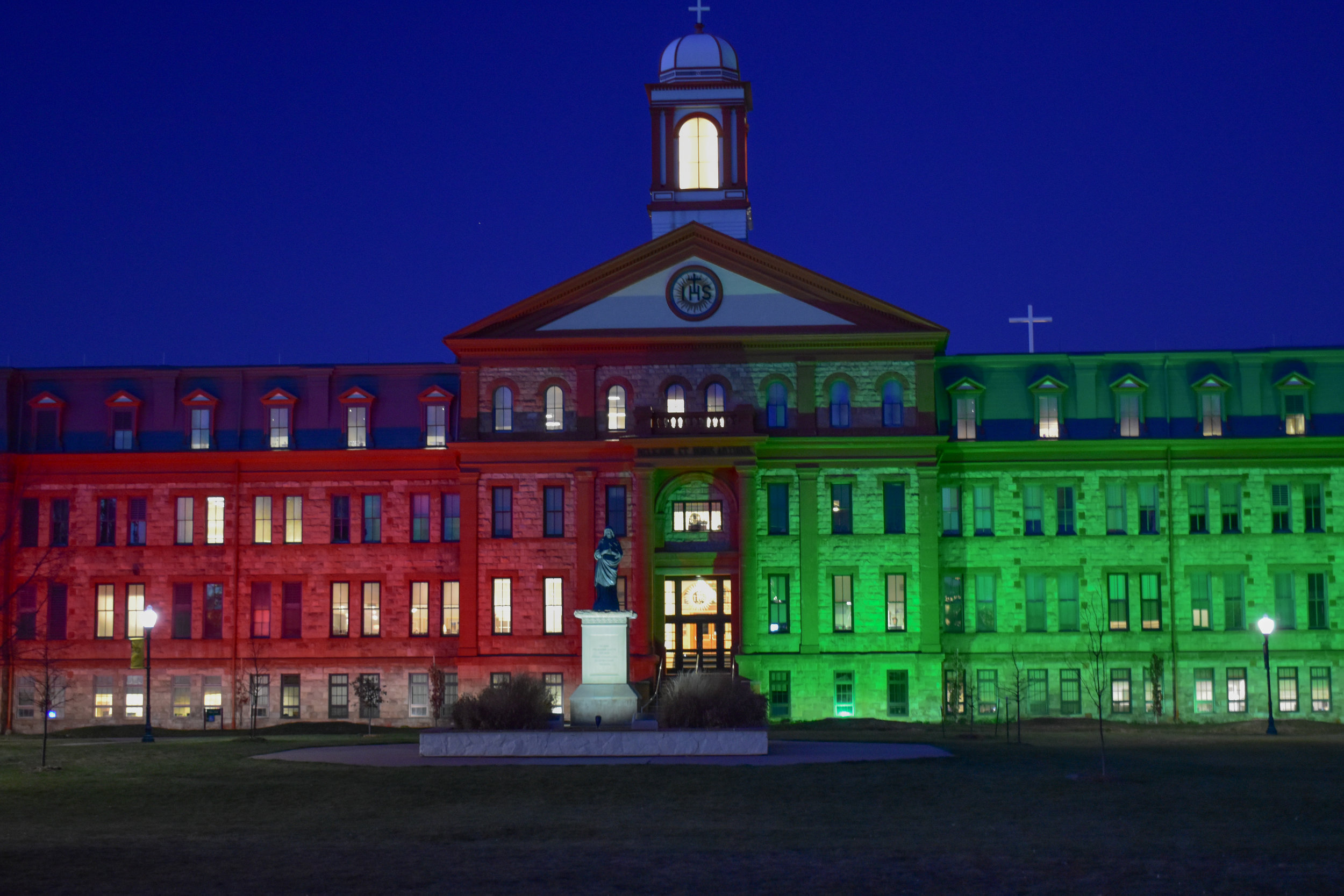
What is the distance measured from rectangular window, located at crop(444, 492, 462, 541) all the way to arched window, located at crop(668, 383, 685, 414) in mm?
9781

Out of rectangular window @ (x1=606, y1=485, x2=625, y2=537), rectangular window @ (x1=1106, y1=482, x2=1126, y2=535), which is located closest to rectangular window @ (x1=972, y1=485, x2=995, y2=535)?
rectangular window @ (x1=1106, y1=482, x2=1126, y2=535)

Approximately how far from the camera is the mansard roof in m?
58.6

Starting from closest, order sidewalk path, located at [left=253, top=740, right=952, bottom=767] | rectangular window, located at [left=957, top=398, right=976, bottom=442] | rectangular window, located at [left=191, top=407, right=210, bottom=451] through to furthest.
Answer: sidewalk path, located at [left=253, top=740, right=952, bottom=767] → rectangular window, located at [left=957, top=398, right=976, bottom=442] → rectangular window, located at [left=191, top=407, right=210, bottom=451]

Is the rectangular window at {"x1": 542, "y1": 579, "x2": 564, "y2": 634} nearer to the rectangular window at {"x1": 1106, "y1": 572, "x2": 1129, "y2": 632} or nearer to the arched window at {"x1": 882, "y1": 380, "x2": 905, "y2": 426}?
the arched window at {"x1": 882, "y1": 380, "x2": 905, "y2": 426}

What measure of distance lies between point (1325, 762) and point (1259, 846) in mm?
15294

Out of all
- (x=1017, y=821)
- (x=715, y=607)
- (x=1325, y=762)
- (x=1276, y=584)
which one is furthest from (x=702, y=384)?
(x=1017, y=821)

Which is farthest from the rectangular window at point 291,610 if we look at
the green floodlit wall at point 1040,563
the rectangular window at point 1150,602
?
the rectangular window at point 1150,602

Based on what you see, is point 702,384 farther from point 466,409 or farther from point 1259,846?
point 1259,846

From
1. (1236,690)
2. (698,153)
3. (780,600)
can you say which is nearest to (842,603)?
(780,600)

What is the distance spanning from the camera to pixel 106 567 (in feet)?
206

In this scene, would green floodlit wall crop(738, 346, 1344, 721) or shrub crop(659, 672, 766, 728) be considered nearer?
shrub crop(659, 672, 766, 728)

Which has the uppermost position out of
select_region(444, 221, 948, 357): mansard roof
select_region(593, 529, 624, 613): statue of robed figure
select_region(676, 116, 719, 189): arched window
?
select_region(676, 116, 719, 189): arched window

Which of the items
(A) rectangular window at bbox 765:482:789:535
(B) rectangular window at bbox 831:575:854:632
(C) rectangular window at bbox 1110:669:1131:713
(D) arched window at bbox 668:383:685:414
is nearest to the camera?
(B) rectangular window at bbox 831:575:854:632

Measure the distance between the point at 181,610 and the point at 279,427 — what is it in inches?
326
